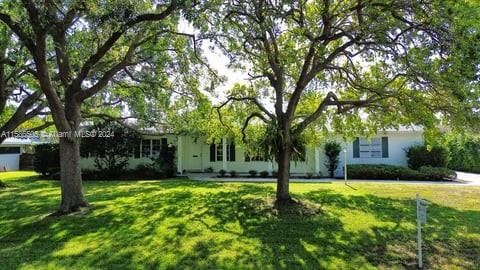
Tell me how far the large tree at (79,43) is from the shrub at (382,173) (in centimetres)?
1217

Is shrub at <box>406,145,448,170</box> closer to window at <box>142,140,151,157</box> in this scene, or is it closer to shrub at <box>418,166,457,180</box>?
shrub at <box>418,166,457,180</box>

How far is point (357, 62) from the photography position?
13.6m

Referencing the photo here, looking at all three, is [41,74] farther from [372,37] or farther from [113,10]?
[372,37]

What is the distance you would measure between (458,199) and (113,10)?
500 inches

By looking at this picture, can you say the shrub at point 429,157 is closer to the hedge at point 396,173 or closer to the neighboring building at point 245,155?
the neighboring building at point 245,155

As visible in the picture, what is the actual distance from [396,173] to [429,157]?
9.59 ft

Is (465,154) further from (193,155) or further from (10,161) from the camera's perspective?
(10,161)

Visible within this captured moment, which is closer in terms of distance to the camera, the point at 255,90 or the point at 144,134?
the point at 255,90

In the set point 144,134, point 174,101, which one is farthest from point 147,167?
point 174,101

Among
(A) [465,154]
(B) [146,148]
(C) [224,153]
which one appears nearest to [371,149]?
(A) [465,154]

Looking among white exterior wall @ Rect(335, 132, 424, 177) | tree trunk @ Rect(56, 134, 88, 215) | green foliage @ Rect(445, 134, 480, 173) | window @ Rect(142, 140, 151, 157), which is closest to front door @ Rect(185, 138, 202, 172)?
window @ Rect(142, 140, 151, 157)

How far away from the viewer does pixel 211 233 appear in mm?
8570

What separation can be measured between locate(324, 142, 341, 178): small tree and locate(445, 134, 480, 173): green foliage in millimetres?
7289

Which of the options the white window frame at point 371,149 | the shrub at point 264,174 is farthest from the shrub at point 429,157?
the shrub at point 264,174
